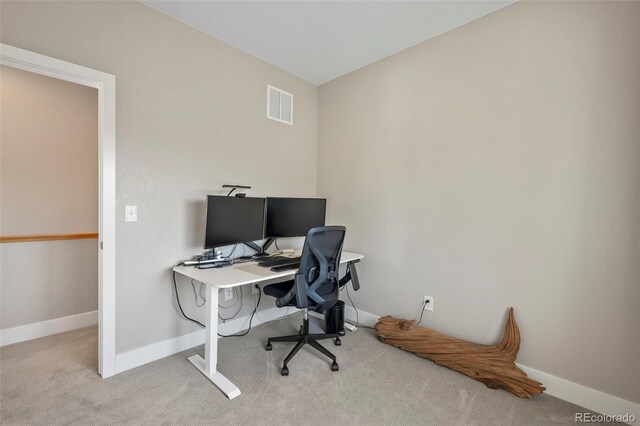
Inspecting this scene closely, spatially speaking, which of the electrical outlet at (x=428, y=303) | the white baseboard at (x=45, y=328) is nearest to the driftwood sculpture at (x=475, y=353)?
the electrical outlet at (x=428, y=303)

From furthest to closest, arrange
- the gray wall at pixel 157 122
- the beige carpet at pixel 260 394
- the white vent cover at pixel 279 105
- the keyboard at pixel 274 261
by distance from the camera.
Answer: the white vent cover at pixel 279 105, the keyboard at pixel 274 261, the gray wall at pixel 157 122, the beige carpet at pixel 260 394

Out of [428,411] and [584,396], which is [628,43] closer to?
[584,396]

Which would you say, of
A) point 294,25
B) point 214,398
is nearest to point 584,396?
point 214,398

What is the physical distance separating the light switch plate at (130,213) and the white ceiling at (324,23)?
60.3 inches

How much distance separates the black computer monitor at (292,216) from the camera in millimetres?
2775

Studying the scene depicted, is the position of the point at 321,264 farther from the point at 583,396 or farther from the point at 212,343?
the point at 583,396

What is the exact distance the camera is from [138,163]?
2.10 metres

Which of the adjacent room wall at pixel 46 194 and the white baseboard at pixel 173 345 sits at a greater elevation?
the adjacent room wall at pixel 46 194

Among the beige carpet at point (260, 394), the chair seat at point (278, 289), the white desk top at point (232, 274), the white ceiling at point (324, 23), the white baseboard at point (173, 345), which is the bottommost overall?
the beige carpet at point (260, 394)

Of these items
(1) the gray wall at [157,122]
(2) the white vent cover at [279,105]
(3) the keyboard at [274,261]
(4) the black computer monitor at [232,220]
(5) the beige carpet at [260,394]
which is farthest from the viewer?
(2) the white vent cover at [279,105]

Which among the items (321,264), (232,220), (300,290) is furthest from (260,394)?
(232,220)

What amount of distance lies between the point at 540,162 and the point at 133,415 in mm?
3010

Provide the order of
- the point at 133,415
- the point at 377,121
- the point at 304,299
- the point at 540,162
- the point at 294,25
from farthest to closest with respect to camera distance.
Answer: the point at 377,121
the point at 294,25
the point at 304,299
the point at 540,162
the point at 133,415

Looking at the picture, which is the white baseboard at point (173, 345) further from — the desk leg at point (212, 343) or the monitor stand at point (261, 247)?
the monitor stand at point (261, 247)
